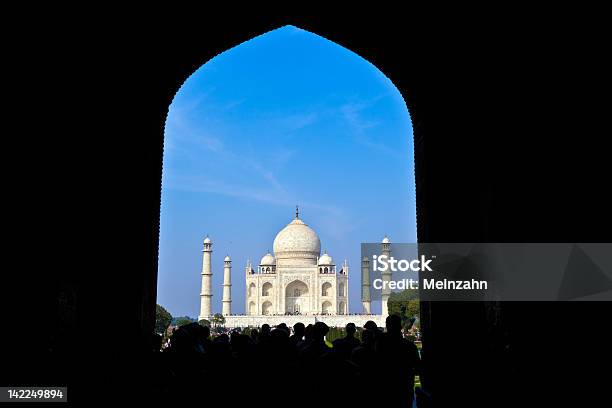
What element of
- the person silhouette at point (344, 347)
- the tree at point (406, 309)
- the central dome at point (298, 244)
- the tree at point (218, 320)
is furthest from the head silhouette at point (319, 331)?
the central dome at point (298, 244)

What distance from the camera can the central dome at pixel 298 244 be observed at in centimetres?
4744

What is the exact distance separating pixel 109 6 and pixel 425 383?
4.26 meters

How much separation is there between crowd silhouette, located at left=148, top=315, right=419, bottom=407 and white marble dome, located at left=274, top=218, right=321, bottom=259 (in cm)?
4318

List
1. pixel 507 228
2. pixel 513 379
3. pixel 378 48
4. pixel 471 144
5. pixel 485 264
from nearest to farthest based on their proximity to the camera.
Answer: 1. pixel 513 379
2. pixel 507 228
3. pixel 485 264
4. pixel 471 144
5. pixel 378 48

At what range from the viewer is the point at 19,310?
4.07 meters

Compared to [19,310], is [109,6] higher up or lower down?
higher up

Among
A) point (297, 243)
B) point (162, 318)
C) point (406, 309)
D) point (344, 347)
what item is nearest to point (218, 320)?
point (162, 318)

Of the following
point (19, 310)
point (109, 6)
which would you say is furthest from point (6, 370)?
point (109, 6)

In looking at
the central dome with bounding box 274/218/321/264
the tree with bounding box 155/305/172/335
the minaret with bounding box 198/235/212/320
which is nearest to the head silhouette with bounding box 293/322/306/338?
the tree with bounding box 155/305/172/335

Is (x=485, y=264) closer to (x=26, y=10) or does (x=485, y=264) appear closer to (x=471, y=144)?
(x=471, y=144)

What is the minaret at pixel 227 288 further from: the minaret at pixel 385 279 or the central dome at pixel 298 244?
the minaret at pixel 385 279

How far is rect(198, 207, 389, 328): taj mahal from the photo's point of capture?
46406 millimetres
